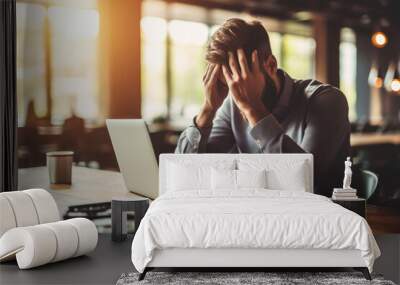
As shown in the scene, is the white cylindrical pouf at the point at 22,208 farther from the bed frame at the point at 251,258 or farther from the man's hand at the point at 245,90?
the man's hand at the point at 245,90

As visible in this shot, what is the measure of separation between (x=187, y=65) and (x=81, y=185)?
1.79m

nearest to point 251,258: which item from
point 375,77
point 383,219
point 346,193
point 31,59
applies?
point 346,193

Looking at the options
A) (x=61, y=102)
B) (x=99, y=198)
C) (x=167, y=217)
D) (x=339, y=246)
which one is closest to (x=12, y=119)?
(x=61, y=102)

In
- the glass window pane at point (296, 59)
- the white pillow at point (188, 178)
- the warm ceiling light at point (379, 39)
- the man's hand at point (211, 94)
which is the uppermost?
the warm ceiling light at point (379, 39)

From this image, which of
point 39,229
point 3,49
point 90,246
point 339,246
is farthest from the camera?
point 3,49

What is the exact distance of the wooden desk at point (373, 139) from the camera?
22.6 feet

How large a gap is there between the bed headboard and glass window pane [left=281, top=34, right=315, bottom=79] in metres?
0.92

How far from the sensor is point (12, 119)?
22.3 feet

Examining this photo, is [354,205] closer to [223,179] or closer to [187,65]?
[223,179]

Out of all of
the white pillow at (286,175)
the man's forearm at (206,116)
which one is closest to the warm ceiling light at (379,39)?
the white pillow at (286,175)

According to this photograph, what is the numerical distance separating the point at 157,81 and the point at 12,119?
1.64 m

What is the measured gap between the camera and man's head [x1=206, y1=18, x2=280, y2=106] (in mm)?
6828

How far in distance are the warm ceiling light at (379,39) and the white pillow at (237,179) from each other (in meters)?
2.08

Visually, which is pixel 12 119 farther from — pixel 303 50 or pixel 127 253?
pixel 303 50
